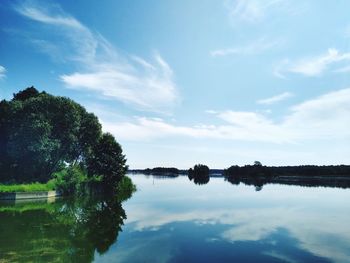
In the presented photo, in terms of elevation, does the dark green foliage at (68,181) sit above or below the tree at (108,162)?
below

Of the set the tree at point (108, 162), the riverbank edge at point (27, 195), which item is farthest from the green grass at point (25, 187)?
the tree at point (108, 162)

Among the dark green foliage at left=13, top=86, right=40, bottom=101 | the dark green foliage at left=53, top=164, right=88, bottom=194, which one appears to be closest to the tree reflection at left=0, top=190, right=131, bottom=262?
the dark green foliage at left=53, top=164, right=88, bottom=194

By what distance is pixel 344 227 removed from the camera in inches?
1252

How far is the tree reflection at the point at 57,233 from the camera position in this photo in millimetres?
19750

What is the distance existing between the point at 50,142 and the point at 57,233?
36745 millimetres

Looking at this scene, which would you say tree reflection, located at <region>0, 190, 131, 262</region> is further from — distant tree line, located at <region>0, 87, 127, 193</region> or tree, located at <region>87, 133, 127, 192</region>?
tree, located at <region>87, 133, 127, 192</region>

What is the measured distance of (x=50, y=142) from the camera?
5959 cm

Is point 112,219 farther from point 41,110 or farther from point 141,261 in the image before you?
point 41,110

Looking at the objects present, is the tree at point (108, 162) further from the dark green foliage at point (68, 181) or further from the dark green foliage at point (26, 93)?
the dark green foliage at point (26, 93)

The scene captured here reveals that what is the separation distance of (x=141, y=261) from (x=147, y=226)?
41.4 feet

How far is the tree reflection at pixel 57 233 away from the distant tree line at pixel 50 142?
20065 mm

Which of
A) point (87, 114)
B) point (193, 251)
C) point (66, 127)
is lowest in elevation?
point (193, 251)

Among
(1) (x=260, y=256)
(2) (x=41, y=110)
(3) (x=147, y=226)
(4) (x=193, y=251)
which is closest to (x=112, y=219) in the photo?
(3) (x=147, y=226)

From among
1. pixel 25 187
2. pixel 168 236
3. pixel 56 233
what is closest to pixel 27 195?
pixel 25 187
